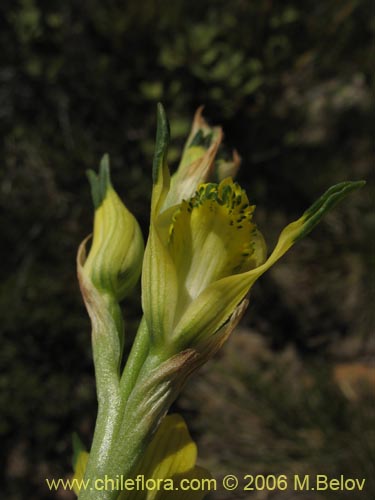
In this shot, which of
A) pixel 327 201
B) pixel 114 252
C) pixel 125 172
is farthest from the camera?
pixel 125 172

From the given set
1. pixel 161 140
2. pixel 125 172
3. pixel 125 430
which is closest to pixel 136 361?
pixel 125 430

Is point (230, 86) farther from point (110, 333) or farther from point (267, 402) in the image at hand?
point (110, 333)

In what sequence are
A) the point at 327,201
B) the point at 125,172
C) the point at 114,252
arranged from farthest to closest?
the point at 125,172 < the point at 114,252 < the point at 327,201

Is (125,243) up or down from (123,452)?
up

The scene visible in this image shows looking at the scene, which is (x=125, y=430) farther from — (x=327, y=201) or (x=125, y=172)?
(x=125, y=172)

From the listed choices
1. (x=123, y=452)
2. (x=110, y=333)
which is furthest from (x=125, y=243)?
(x=123, y=452)

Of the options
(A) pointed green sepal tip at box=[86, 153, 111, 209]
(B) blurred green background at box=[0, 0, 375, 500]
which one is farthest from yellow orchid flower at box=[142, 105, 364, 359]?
(B) blurred green background at box=[0, 0, 375, 500]

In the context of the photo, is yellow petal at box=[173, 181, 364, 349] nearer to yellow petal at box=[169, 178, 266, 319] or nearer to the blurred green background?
yellow petal at box=[169, 178, 266, 319]
